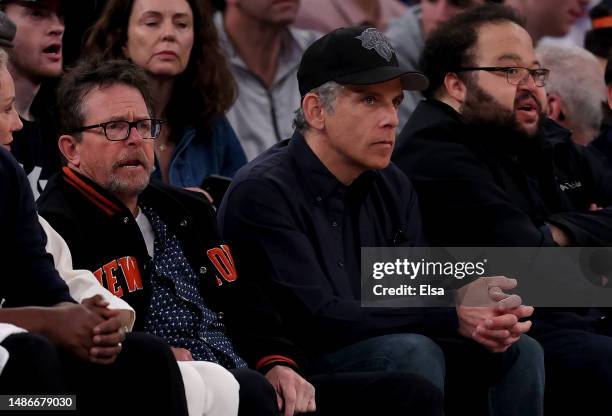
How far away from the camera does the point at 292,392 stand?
399cm

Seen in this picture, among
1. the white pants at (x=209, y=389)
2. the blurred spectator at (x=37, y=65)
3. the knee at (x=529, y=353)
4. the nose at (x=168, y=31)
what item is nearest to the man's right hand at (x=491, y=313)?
the knee at (x=529, y=353)

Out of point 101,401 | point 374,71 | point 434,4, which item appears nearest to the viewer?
point 101,401

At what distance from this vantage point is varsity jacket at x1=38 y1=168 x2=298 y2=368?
4.02 meters

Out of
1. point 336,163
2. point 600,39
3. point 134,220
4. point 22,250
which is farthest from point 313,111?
point 600,39

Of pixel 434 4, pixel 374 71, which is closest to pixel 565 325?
pixel 374 71

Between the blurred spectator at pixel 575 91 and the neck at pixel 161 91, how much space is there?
197 cm

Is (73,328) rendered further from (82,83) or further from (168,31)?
(168,31)

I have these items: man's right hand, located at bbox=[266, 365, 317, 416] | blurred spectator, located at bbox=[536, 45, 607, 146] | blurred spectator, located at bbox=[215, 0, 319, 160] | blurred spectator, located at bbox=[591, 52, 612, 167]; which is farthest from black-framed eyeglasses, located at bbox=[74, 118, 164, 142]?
blurred spectator, located at bbox=[536, 45, 607, 146]

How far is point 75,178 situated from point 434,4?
3.59m

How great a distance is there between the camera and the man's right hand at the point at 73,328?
3.28 metres

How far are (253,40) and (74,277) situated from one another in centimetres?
291

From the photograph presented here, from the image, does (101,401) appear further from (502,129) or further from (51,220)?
(502,129)

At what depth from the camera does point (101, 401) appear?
3.31 metres

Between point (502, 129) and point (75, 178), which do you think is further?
point (502, 129)
